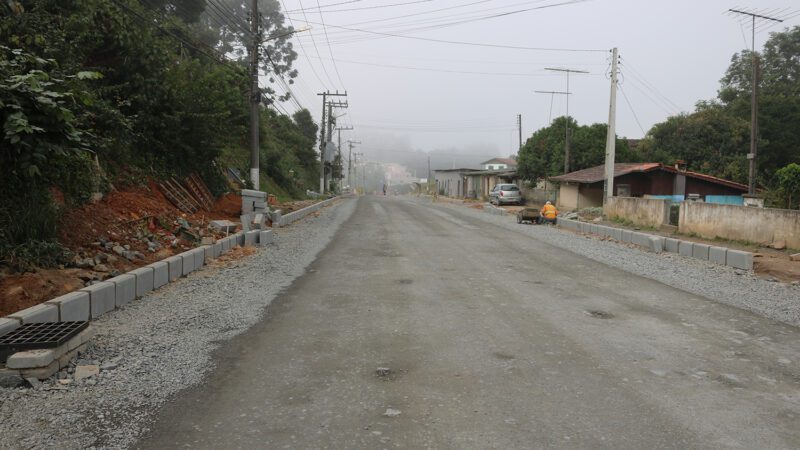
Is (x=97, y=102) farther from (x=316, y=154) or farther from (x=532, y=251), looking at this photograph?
(x=316, y=154)

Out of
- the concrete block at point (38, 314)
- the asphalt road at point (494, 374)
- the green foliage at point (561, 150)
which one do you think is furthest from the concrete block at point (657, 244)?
the green foliage at point (561, 150)

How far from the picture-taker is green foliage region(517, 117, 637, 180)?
38.3 metres

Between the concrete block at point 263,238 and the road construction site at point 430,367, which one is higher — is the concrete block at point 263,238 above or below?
above

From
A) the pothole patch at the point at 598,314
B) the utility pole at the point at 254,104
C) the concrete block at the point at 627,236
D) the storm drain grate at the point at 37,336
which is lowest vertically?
the pothole patch at the point at 598,314

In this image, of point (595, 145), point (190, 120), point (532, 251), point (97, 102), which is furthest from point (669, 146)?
point (97, 102)

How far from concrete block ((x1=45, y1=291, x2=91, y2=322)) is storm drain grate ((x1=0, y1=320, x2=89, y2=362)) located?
544mm

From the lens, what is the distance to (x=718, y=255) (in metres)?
12.4

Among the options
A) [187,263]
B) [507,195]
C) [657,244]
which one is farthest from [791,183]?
[507,195]

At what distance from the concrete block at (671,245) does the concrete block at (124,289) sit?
12.7m

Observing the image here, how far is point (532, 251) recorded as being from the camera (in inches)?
542

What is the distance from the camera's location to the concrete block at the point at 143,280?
24.9ft

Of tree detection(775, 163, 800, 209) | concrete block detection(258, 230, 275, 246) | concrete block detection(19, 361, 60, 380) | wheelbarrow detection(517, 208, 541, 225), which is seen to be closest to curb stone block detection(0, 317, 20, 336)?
concrete block detection(19, 361, 60, 380)

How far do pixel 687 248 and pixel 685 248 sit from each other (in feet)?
0.28

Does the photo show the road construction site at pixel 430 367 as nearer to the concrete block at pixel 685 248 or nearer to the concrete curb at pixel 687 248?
the concrete curb at pixel 687 248
